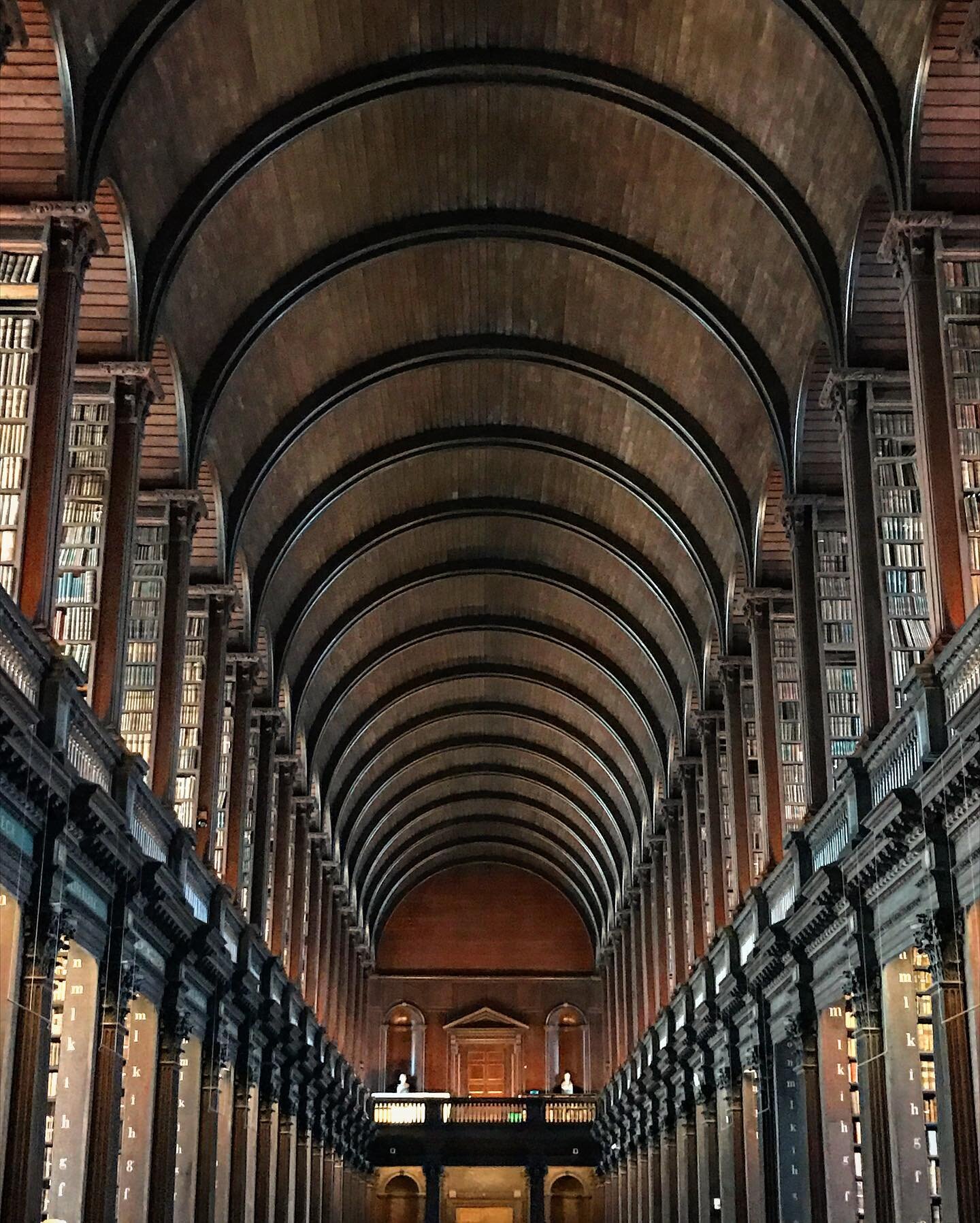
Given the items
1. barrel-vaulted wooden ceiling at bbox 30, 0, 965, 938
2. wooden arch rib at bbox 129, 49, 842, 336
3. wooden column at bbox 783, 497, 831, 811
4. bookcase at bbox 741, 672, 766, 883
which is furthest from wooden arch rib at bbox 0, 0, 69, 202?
bookcase at bbox 741, 672, 766, 883

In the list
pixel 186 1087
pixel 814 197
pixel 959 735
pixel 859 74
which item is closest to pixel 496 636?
pixel 186 1087

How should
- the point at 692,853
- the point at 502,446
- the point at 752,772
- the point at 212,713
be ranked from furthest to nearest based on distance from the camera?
the point at 692,853 < the point at 502,446 < the point at 752,772 < the point at 212,713

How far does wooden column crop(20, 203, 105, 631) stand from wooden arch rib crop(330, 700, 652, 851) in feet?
89.2

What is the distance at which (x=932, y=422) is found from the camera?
1562cm

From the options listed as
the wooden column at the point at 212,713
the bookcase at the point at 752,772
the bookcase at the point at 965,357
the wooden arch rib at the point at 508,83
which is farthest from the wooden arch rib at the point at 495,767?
the bookcase at the point at 965,357

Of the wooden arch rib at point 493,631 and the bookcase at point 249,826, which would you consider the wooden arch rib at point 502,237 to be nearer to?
the bookcase at point 249,826

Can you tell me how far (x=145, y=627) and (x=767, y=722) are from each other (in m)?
9.46

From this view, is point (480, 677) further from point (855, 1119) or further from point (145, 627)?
point (855, 1119)

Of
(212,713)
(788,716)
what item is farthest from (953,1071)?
(212,713)

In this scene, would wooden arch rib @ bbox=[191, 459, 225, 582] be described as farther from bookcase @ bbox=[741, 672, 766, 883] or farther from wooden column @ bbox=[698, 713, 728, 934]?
wooden column @ bbox=[698, 713, 728, 934]

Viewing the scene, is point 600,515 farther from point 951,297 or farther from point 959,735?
point 959,735

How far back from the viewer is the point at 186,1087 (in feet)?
74.3

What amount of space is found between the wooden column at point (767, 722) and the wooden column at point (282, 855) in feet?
38.5

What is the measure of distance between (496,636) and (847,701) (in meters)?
17.7
